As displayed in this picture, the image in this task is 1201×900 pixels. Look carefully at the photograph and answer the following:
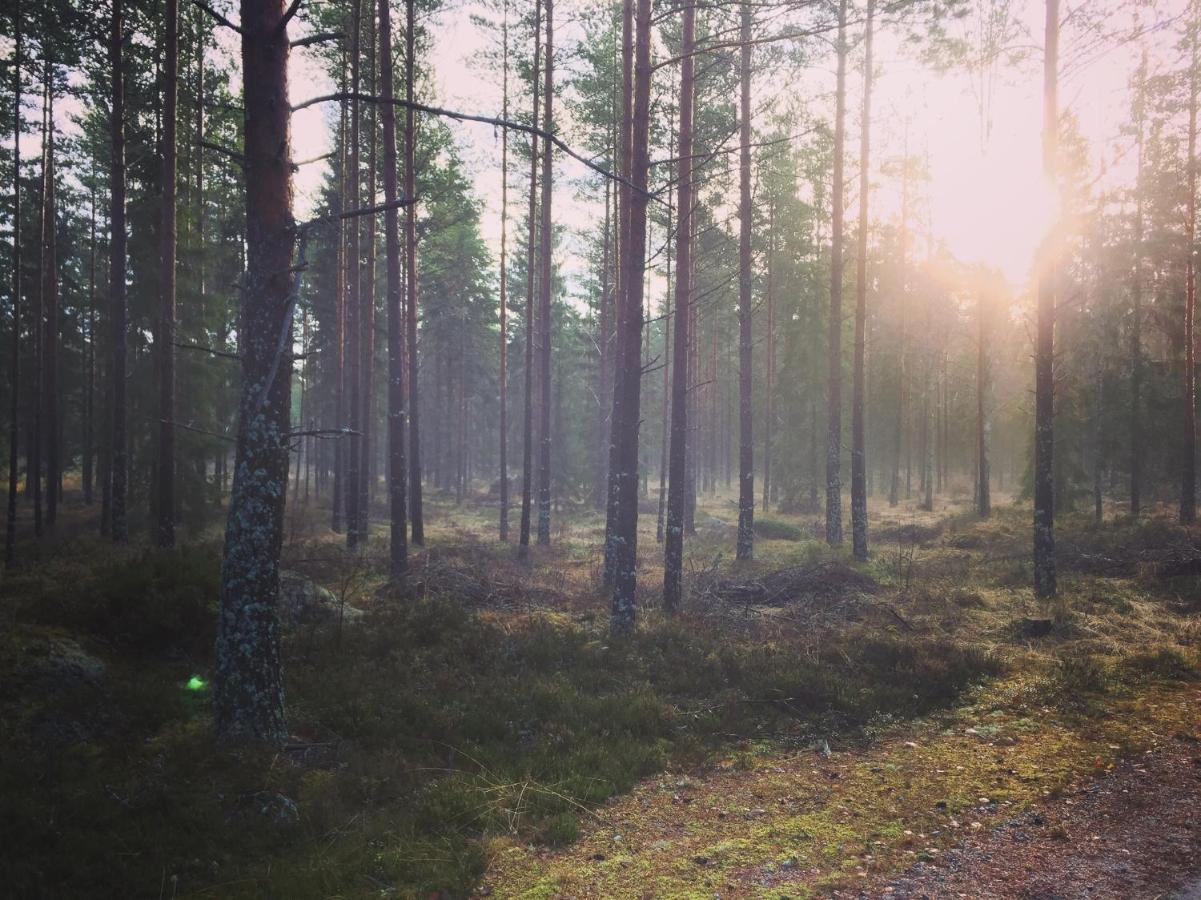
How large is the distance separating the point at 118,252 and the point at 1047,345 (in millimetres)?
21783

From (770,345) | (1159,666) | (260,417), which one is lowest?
(1159,666)

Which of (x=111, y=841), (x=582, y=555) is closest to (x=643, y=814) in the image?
(x=111, y=841)

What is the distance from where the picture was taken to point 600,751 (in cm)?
680

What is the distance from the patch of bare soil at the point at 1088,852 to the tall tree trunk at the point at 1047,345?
27.5 feet

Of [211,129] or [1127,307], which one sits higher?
[211,129]

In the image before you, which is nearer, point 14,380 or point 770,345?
point 14,380

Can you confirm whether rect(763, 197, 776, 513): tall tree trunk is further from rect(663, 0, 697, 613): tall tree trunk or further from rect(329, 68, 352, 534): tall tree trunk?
rect(329, 68, 352, 534): tall tree trunk

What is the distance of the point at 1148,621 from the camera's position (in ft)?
36.3

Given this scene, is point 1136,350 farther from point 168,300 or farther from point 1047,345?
point 168,300

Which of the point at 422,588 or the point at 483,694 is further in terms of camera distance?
the point at 422,588

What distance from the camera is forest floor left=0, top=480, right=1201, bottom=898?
4.70 m

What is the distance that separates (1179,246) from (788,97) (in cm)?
1535

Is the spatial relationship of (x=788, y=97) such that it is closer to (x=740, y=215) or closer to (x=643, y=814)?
(x=740, y=215)

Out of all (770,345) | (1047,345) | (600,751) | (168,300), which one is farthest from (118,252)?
(770,345)
